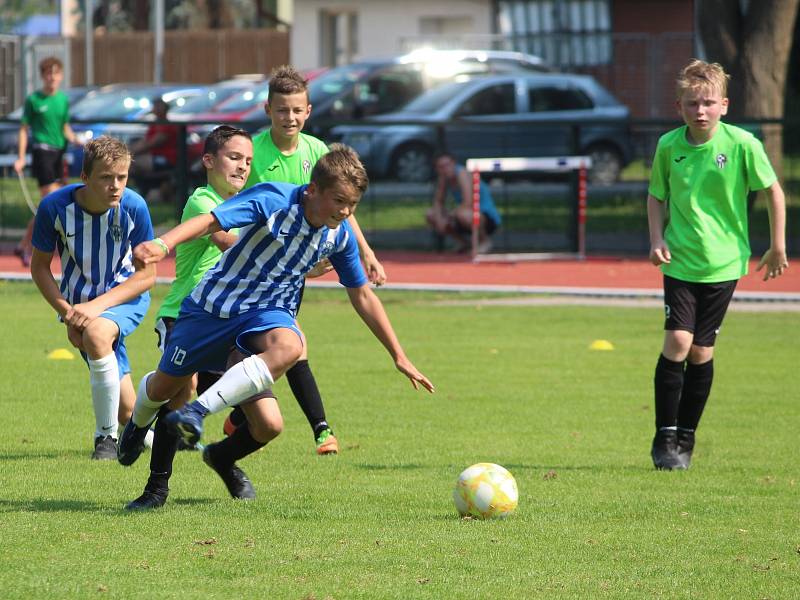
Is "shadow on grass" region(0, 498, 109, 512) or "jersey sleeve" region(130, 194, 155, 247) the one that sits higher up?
"jersey sleeve" region(130, 194, 155, 247)

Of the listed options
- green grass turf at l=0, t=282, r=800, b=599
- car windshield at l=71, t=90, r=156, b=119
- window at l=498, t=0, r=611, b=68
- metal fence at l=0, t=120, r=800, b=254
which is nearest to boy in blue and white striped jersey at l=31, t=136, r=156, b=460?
green grass turf at l=0, t=282, r=800, b=599

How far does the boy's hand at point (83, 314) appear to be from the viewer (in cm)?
627

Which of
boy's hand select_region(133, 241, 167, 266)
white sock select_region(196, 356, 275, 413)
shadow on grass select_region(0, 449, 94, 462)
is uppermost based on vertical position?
boy's hand select_region(133, 241, 167, 266)

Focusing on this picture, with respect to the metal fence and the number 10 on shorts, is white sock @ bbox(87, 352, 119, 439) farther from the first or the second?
the metal fence

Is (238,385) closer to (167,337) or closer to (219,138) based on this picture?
(167,337)

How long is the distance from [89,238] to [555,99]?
18.3 metres

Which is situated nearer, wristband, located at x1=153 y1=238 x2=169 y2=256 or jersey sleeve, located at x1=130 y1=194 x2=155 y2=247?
wristband, located at x1=153 y1=238 x2=169 y2=256

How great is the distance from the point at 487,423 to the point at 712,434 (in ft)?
4.07

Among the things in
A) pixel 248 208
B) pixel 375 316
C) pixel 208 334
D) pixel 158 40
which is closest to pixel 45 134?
pixel 375 316

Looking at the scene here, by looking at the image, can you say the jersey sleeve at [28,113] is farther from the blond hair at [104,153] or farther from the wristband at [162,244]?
the wristband at [162,244]

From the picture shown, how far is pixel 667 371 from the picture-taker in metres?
7.11

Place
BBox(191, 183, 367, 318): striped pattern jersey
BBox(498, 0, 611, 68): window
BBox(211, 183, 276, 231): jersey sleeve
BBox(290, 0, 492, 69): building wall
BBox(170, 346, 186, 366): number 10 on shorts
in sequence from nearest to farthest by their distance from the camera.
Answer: BBox(211, 183, 276, 231): jersey sleeve, BBox(191, 183, 367, 318): striped pattern jersey, BBox(170, 346, 186, 366): number 10 on shorts, BBox(498, 0, 611, 68): window, BBox(290, 0, 492, 69): building wall

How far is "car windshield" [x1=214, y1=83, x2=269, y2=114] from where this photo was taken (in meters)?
26.4

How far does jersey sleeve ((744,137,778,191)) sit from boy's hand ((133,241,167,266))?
3.15 metres
